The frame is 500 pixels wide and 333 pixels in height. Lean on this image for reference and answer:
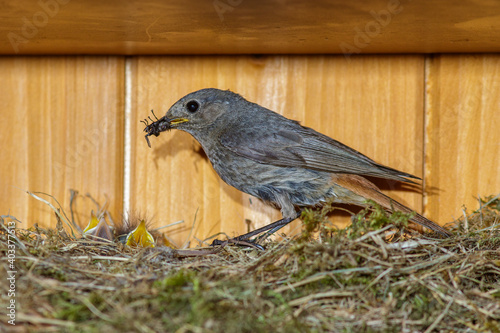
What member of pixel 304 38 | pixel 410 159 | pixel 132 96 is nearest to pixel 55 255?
pixel 132 96

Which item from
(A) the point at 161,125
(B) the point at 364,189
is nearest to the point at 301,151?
(B) the point at 364,189

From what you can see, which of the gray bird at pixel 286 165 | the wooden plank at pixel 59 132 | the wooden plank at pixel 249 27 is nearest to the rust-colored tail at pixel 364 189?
the gray bird at pixel 286 165

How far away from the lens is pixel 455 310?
69.9 inches

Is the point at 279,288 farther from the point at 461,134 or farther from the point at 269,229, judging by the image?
the point at 461,134

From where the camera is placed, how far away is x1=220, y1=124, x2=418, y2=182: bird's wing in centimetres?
262

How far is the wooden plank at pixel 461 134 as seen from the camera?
2.81m

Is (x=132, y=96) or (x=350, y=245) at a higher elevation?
(x=132, y=96)

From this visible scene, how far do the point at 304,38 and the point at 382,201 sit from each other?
2.85 ft

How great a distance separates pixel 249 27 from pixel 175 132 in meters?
0.95

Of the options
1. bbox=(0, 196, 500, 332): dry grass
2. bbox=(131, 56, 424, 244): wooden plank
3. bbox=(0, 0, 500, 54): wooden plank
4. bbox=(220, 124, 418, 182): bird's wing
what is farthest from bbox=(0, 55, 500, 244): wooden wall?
bbox=(0, 196, 500, 332): dry grass

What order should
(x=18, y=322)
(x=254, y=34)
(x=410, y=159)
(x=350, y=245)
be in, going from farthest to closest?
(x=410, y=159) < (x=254, y=34) < (x=350, y=245) < (x=18, y=322)

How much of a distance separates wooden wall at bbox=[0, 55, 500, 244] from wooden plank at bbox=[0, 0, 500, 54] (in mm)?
121

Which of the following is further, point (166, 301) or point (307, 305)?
point (307, 305)

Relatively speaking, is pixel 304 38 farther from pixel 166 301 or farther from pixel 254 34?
pixel 166 301
